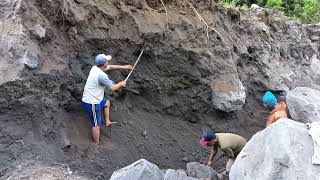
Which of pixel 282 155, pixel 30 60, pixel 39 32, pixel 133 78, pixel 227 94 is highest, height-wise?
pixel 282 155

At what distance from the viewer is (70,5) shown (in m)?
6.96

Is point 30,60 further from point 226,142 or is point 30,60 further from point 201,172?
point 226,142

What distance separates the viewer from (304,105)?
7.84 meters

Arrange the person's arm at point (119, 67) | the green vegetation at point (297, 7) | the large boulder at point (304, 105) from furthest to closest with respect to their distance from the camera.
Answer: the green vegetation at point (297, 7) < the large boulder at point (304, 105) < the person's arm at point (119, 67)

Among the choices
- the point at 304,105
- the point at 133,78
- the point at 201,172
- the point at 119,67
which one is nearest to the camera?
the point at 201,172

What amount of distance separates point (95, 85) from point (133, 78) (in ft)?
4.12

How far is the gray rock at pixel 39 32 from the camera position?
6.51 meters

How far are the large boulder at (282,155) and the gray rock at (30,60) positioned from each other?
326cm

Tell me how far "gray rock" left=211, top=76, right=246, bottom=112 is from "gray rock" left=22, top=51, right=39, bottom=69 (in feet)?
10.8

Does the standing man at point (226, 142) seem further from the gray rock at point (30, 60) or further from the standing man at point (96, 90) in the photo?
the gray rock at point (30, 60)

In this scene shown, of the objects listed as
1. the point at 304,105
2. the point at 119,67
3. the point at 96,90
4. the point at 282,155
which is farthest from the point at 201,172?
the point at 304,105

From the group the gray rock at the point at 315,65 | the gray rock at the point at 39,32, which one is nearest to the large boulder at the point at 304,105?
the gray rock at the point at 315,65

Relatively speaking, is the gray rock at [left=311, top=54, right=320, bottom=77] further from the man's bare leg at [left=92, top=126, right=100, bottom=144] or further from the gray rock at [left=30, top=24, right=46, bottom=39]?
the gray rock at [left=30, top=24, right=46, bottom=39]

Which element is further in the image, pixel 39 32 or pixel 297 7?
pixel 297 7
